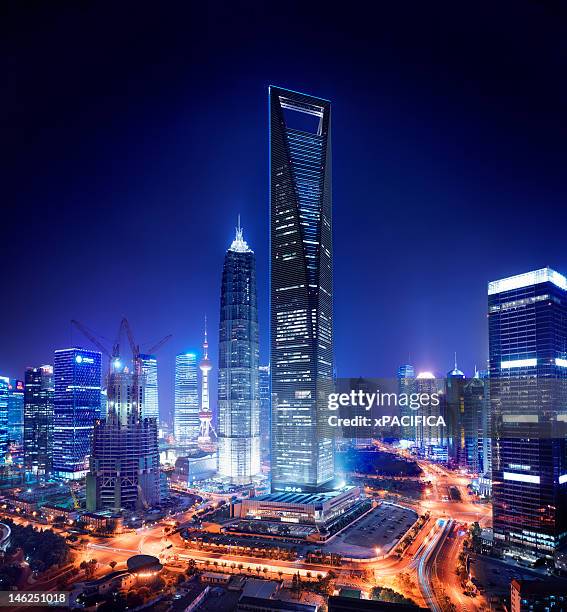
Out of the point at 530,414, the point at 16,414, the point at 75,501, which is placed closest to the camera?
the point at 530,414

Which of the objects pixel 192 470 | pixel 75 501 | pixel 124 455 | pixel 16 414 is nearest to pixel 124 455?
pixel 124 455

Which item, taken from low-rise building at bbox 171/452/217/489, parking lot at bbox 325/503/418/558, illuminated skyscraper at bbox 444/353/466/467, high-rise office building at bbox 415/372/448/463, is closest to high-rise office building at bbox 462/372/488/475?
illuminated skyscraper at bbox 444/353/466/467

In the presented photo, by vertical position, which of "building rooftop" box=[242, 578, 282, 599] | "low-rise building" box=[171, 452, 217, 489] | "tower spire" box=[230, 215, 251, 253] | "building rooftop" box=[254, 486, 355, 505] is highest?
"tower spire" box=[230, 215, 251, 253]

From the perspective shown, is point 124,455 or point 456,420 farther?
point 456,420

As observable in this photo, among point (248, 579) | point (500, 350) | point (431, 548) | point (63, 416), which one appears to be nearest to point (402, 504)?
point (431, 548)

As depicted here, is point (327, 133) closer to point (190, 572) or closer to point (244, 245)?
point (244, 245)

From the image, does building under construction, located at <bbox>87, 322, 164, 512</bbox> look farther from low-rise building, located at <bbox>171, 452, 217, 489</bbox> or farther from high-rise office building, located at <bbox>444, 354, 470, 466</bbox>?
high-rise office building, located at <bbox>444, 354, 470, 466</bbox>

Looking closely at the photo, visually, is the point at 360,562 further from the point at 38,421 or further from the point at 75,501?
the point at 38,421
